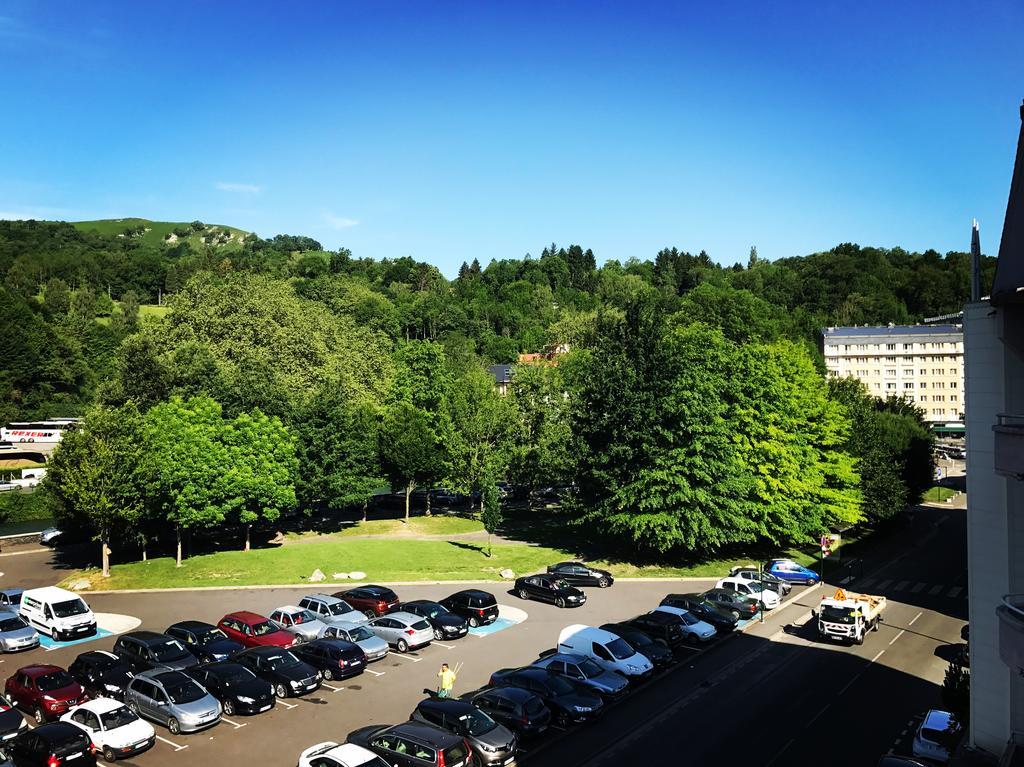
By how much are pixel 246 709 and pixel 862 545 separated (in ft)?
152

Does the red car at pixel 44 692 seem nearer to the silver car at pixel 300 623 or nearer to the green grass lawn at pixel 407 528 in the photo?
the silver car at pixel 300 623

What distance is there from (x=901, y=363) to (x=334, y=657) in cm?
13900

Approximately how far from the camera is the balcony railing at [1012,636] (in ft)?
45.6

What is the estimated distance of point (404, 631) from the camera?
30391 millimetres

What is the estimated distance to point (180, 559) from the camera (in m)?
47.7

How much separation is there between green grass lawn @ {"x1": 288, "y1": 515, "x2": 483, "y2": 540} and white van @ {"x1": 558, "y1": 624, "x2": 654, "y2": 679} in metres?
34.0

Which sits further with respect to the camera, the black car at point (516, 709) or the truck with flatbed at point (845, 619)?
the truck with flatbed at point (845, 619)

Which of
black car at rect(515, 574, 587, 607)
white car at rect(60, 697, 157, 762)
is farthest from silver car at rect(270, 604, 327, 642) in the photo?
black car at rect(515, 574, 587, 607)

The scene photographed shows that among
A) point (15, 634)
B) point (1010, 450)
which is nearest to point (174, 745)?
point (15, 634)

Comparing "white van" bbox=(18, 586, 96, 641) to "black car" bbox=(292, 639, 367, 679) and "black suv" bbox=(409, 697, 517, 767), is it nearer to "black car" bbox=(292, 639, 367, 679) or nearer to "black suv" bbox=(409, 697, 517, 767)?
"black car" bbox=(292, 639, 367, 679)

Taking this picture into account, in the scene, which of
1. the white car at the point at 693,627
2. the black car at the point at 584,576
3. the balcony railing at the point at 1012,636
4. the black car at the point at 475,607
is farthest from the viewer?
the black car at the point at 584,576

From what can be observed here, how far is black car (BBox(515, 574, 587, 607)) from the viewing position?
1455 inches

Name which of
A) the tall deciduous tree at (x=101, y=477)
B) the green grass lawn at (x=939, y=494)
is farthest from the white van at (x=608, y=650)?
the green grass lawn at (x=939, y=494)

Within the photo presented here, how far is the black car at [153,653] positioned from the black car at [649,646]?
638 inches
